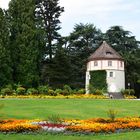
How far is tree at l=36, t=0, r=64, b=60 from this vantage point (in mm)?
65912

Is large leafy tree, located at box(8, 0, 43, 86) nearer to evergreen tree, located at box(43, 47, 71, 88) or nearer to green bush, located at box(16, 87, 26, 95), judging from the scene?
evergreen tree, located at box(43, 47, 71, 88)

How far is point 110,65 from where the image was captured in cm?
6269

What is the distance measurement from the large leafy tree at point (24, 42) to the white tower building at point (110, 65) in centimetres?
936

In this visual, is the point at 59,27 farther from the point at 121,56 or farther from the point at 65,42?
the point at 121,56

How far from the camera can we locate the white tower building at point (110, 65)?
62188 mm

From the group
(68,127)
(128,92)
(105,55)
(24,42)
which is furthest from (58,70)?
(68,127)

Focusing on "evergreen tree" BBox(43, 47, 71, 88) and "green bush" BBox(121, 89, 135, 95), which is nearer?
"green bush" BBox(121, 89, 135, 95)

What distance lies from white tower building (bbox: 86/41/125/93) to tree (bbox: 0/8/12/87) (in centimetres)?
1383

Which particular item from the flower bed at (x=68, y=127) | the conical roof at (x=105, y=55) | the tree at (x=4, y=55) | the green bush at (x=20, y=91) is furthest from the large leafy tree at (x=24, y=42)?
the flower bed at (x=68, y=127)

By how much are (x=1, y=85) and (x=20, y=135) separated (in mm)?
37141

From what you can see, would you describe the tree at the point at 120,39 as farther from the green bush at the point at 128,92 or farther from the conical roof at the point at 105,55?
the green bush at the point at 128,92

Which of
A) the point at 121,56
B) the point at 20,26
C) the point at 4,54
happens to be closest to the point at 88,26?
the point at 121,56

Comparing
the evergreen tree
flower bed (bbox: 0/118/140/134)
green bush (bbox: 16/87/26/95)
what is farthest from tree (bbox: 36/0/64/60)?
flower bed (bbox: 0/118/140/134)

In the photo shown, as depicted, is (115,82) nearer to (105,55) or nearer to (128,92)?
(128,92)
